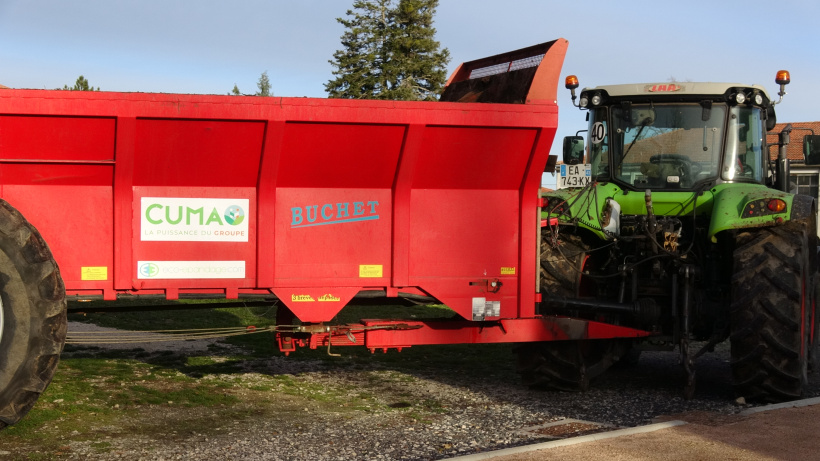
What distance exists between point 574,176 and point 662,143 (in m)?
1.20

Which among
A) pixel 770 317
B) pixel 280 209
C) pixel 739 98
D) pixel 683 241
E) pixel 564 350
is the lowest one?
pixel 564 350

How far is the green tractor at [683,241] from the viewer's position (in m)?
7.71

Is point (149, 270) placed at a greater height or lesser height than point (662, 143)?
lesser

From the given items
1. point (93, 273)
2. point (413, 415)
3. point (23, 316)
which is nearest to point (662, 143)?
point (413, 415)

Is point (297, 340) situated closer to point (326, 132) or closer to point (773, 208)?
point (326, 132)

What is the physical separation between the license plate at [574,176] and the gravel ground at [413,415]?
6.45ft

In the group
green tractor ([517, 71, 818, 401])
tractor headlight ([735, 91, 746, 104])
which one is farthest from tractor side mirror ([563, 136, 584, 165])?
tractor headlight ([735, 91, 746, 104])

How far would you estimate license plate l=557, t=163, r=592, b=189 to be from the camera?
8461 mm

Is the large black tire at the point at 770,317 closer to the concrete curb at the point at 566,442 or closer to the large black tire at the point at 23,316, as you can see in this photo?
the concrete curb at the point at 566,442

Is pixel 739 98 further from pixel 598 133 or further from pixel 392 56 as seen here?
pixel 392 56

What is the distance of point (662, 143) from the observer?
907 cm

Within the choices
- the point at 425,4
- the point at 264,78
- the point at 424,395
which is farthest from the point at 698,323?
the point at 264,78

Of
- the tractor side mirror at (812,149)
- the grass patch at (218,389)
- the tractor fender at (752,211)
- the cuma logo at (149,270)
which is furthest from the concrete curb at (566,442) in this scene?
the tractor side mirror at (812,149)

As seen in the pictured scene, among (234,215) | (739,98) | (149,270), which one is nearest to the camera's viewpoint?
(149,270)
